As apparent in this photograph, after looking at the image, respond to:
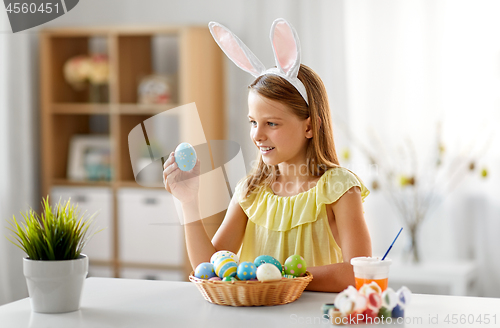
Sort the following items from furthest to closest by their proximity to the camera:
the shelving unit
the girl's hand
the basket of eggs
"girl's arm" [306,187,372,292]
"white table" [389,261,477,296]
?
the shelving unit
"white table" [389,261,477,296]
the girl's hand
"girl's arm" [306,187,372,292]
the basket of eggs

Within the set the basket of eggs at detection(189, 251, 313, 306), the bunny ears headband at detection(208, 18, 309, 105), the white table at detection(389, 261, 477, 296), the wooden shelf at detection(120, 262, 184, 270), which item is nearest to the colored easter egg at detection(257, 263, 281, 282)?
the basket of eggs at detection(189, 251, 313, 306)

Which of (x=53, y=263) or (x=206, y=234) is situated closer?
(x=53, y=263)

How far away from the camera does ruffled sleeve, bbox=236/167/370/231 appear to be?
4.34 feet

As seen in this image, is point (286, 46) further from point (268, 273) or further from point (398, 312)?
point (398, 312)

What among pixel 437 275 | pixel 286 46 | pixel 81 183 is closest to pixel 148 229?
pixel 81 183

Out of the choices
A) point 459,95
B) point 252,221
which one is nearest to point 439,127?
point 459,95

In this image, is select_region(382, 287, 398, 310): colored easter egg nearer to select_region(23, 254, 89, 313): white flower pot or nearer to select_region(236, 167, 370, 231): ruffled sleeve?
select_region(236, 167, 370, 231): ruffled sleeve

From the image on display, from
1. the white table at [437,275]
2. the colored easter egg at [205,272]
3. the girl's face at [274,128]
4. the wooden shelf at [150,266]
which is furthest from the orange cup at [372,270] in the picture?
the wooden shelf at [150,266]

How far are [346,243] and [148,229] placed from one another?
200 cm

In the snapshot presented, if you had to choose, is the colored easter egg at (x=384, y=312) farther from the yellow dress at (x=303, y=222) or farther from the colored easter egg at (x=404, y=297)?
the yellow dress at (x=303, y=222)

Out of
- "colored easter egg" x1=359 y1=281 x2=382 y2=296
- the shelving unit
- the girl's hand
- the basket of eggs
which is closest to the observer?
"colored easter egg" x1=359 y1=281 x2=382 y2=296

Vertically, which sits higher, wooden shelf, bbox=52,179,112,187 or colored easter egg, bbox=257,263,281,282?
colored easter egg, bbox=257,263,281,282

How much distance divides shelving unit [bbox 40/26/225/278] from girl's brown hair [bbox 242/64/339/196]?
5.33 feet

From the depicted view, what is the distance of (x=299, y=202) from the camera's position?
1.37m
